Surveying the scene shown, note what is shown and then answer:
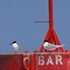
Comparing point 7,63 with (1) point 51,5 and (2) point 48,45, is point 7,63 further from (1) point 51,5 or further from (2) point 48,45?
(1) point 51,5

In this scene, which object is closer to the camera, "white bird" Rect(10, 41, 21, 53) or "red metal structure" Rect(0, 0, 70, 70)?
"red metal structure" Rect(0, 0, 70, 70)

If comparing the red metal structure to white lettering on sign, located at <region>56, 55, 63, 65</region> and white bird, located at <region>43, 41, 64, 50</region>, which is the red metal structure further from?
white bird, located at <region>43, 41, 64, 50</region>

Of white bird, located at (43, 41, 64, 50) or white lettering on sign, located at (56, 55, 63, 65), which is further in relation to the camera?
white bird, located at (43, 41, 64, 50)

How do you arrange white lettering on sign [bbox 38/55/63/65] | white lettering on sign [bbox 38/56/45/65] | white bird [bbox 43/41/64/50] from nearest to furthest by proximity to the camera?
white lettering on sign [bbox 38/55/63/65]
white lettering on sign [bbox 38/56/45/65]
white bird [bbox 43/41/64/50]

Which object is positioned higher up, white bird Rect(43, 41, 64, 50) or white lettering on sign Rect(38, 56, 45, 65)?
white bird Rect(43, 41, 64, 50)

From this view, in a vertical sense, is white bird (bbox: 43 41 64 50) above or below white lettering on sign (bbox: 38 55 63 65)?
above

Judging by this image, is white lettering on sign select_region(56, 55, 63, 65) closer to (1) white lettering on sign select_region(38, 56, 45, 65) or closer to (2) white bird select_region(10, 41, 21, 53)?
(1) white lettering on sign select_region(38, 56, 45, 65)

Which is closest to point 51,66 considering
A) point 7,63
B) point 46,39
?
point 7,63

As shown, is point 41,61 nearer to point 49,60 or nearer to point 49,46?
point 49,60

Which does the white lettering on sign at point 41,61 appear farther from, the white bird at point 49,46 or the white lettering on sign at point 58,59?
the white bird at point 49,46

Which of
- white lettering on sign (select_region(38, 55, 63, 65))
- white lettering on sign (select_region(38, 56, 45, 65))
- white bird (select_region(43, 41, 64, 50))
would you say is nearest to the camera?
white lettering on sign (select_region(38, 55, 63, 65))

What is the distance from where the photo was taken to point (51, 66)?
19703 millimetres

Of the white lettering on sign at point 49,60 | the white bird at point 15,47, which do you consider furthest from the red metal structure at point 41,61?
the white bird at point 15,47

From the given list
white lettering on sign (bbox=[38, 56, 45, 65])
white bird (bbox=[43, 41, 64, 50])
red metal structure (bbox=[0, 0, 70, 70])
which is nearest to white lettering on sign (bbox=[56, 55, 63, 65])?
red metal structure (bbox=[0, 0, 70, 70])
